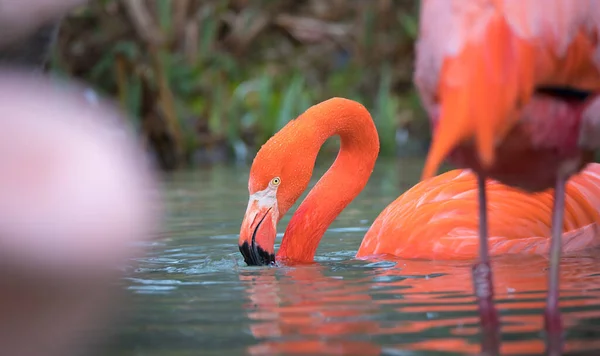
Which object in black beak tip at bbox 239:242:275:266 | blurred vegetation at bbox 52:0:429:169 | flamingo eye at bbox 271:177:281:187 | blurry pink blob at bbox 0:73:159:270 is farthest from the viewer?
blurred vegetation at bbox 52:0:429:169

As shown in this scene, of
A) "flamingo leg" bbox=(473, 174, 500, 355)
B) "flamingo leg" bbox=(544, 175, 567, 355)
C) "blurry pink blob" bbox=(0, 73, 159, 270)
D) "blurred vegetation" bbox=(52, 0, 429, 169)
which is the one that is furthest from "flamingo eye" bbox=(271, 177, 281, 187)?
"blurred vegetation" bbox=(52, 0, 429, 169)

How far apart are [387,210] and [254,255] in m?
0.96

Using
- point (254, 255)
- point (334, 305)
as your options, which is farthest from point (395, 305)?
point (254, 255)

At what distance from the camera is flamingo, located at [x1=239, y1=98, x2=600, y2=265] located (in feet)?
16.4

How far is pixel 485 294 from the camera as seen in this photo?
3.61m

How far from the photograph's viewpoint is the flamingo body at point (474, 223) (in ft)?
16.4

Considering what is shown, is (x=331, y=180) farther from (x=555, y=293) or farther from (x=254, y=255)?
(x=555, y=293)

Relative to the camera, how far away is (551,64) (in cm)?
322

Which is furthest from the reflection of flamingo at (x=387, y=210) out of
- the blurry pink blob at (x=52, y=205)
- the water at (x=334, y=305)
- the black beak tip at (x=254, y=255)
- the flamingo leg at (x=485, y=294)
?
the blurry pink blob at (x=52, y=205)

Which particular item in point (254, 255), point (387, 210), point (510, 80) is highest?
point (510, 80)

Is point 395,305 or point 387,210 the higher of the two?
point 387,210

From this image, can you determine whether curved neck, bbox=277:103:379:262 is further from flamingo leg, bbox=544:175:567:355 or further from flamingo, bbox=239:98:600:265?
flamingo leg, bbox=544:175:567:355

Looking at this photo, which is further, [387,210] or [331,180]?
[331,180]

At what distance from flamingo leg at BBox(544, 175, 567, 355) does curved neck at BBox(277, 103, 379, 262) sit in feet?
6.22
